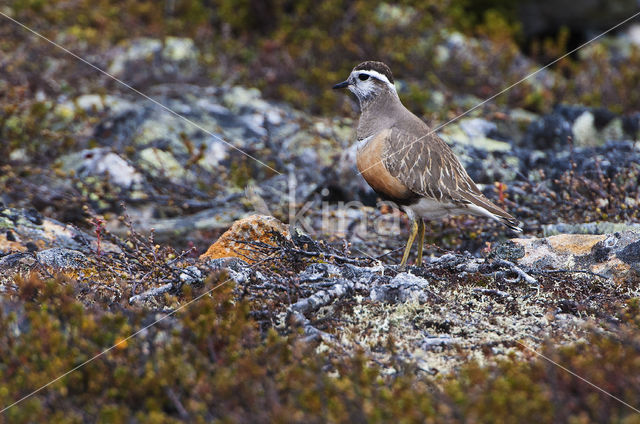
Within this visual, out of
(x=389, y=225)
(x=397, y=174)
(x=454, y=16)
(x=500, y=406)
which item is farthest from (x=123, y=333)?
(x=454, y=16)

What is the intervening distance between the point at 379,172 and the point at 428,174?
49 cm

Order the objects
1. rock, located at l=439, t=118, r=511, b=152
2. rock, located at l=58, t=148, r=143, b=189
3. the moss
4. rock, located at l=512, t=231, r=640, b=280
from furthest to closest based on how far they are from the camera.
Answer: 1. rock, located at l=439, t=118, r=511, b=152
2. rock, located at l=58, t=148, r=143, b=189
3. rock, located at l=512, t=231, r=640, b=280
4. the moss

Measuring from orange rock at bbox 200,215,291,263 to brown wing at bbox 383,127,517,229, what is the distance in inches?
53.2

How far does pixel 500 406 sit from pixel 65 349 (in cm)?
270

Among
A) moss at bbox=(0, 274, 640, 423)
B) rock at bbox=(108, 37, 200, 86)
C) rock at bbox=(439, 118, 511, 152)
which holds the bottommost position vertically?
moss at bbox=(0, 274, 640, 423)

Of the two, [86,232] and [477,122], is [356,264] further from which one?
[477,122]

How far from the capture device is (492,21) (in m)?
13.5

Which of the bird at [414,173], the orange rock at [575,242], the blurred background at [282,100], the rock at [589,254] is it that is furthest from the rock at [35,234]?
the orange rock at [575,242]

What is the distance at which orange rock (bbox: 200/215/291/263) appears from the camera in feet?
20.8

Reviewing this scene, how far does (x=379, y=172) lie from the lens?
21.0 feet

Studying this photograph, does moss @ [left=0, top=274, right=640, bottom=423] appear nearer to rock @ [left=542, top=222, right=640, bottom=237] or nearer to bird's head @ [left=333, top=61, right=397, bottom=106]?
rock @ [left=542, top=222, right=640, bottom=237]

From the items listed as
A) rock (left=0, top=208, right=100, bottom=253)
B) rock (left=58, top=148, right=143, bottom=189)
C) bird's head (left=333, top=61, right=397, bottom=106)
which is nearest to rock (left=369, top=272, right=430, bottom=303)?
bird's head (left=333, top=61, right=397, bottom=106)

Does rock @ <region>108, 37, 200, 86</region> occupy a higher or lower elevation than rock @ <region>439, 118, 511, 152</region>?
higher

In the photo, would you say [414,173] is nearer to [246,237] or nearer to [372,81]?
[372,81]
